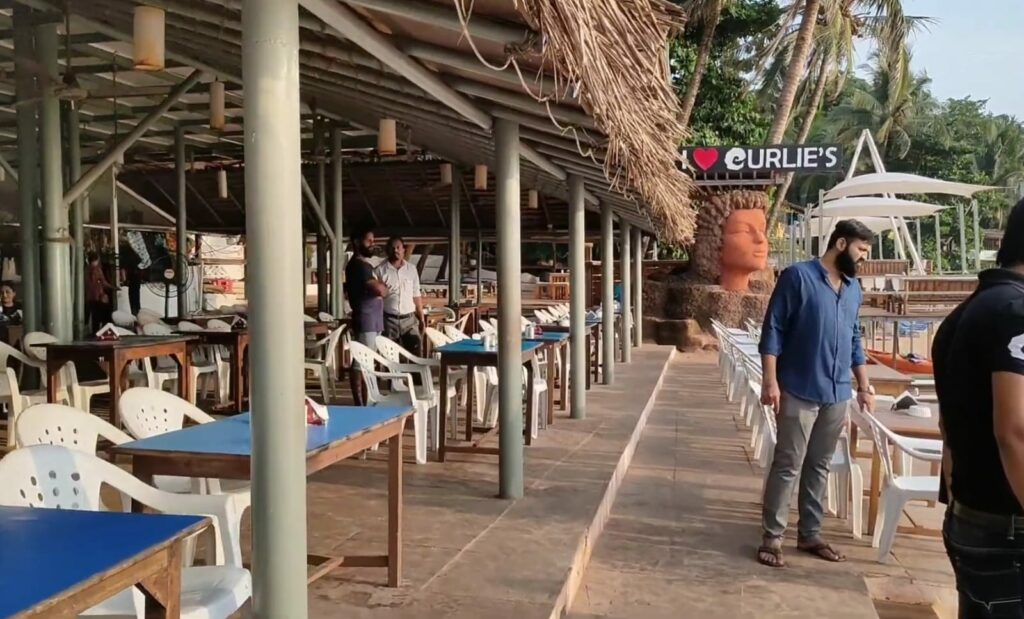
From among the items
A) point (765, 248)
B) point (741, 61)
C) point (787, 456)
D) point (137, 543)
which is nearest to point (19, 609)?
point (137, 543)

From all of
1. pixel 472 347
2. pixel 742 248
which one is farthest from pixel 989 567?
pixel 742 248

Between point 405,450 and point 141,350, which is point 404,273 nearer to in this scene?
point 405,450

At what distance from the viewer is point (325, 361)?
6.92m

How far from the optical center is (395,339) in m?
6.88

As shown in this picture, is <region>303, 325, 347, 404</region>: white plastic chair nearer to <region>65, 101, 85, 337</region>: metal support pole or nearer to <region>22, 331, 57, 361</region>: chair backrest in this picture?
<region>22, 331, 57, 361</region>: chair backrest

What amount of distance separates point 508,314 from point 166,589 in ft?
9.08

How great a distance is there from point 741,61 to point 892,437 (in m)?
18.4

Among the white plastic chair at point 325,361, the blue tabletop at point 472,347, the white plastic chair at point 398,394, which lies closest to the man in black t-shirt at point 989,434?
the blue tabletop at point 472,347

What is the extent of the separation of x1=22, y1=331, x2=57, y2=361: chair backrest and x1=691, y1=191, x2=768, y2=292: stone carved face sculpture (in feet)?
35.5

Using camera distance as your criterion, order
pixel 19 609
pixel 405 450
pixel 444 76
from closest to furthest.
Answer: pixel 19 609 → pixel 444 76 → pixel 405 450

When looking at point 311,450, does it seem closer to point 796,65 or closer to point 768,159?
point 768,159

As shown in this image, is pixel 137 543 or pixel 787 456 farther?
pixel 787 456

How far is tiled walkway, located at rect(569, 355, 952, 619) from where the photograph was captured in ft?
11.0

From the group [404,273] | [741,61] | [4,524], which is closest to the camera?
[4,524]
